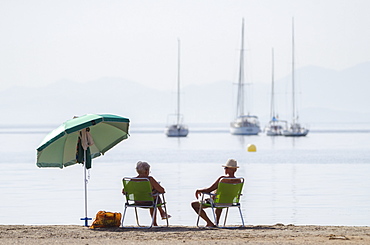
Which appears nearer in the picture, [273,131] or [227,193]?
[227,193]

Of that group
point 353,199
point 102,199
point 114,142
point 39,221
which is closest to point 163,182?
point 102,199

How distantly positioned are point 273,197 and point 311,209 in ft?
9.06

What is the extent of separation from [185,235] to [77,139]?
2824mm

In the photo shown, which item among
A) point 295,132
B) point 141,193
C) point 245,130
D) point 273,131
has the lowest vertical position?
point 141,193

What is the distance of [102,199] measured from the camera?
1864 centimetres

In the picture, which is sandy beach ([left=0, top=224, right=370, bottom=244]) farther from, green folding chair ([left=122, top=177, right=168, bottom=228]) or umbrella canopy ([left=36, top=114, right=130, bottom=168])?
umbrella canopy ([left=36, top=114, right=130, bottom=168])

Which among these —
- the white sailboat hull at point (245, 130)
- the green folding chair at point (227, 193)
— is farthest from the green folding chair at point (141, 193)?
the white sailboat hull at point (245, 130)

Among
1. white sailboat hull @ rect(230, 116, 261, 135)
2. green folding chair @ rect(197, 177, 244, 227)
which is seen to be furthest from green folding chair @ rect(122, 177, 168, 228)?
A: white sailboat hull @ rect(230, 116, 261, 135)

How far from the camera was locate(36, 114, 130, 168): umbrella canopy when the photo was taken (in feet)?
35.8

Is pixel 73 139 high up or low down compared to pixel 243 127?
down

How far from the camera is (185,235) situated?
10188 mm

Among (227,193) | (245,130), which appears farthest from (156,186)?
(245,130)

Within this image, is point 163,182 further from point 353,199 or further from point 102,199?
point 353,199

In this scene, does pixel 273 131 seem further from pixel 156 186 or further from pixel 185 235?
pixel 185 235
